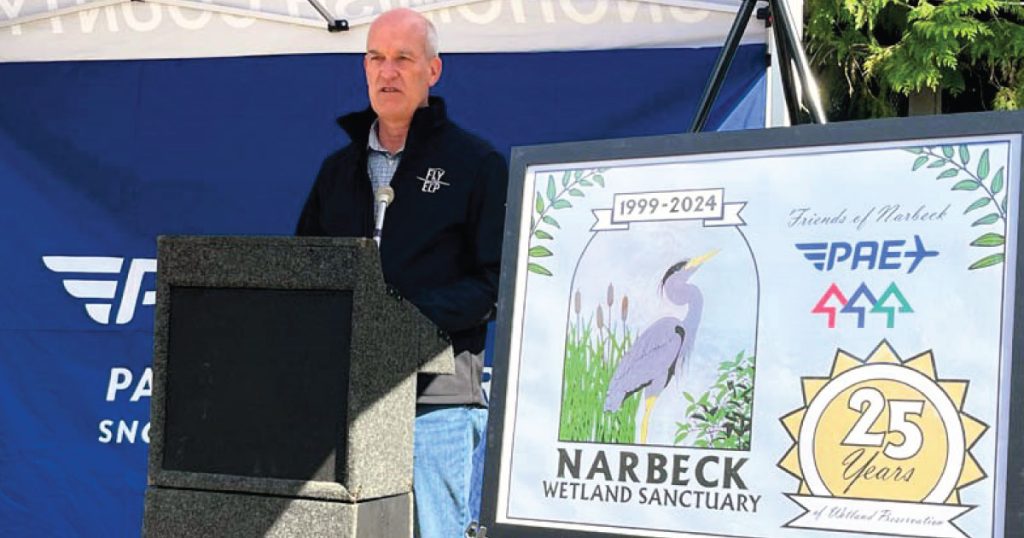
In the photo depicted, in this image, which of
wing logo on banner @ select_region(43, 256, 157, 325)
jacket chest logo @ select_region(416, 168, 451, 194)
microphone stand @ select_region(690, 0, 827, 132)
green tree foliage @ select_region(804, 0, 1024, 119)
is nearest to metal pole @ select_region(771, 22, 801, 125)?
microphone stand @ select_region(690, 0, 827, 132)

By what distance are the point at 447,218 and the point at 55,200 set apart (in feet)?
5.83

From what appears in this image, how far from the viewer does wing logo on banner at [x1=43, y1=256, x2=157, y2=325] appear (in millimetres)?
3562

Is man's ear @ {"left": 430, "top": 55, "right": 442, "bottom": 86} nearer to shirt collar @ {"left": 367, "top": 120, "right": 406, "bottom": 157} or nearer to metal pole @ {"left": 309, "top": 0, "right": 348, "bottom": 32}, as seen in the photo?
shirt collar @ {"left": 367, "top": 120, "right": 406, "bottom": 157}

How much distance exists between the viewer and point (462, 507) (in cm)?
226

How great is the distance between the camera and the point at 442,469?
7.30 ft

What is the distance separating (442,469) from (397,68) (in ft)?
2.41

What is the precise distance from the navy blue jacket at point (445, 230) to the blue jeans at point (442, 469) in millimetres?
35

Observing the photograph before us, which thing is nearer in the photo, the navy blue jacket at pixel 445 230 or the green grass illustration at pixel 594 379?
the green grass illustration at pixel 594 379

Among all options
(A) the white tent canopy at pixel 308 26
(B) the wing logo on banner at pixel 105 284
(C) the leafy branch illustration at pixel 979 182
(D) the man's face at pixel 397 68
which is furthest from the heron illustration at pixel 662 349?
(B) the wing logo on banner at pixel 105 284

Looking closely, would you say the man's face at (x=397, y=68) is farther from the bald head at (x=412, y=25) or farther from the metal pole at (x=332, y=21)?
the metal pole at (x=332, y=21)

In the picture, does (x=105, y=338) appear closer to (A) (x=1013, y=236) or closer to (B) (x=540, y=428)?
(B) (x=540, y=428)

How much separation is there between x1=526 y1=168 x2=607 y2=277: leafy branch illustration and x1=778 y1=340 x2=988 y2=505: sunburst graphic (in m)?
0.39

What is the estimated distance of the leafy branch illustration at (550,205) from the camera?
1.73m

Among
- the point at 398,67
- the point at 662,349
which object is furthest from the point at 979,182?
the point at 398,67
